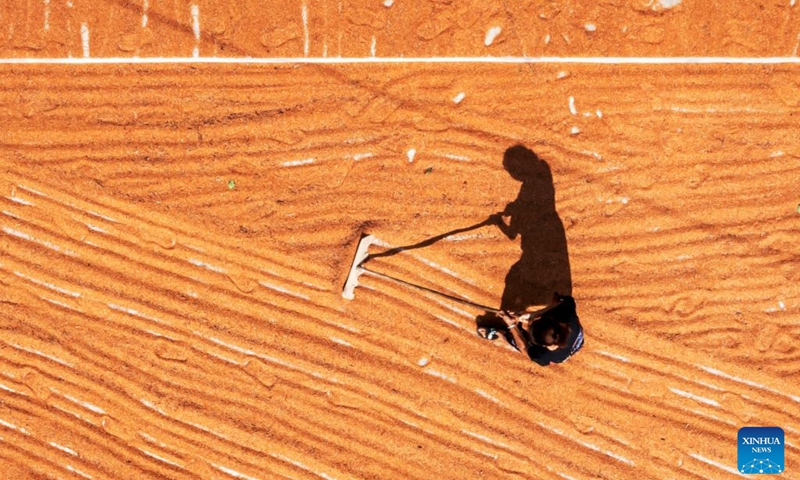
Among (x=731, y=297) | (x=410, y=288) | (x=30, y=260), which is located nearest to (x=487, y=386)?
(x=410, y=288)

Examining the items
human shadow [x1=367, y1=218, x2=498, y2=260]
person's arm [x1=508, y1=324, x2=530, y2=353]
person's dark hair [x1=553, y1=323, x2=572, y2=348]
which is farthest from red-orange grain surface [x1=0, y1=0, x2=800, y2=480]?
person's dark hair [x1=553, y1=323, x2=572, y2=348]

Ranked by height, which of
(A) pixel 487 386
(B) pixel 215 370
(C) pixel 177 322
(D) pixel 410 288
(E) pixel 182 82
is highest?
(E) pixel 182 82

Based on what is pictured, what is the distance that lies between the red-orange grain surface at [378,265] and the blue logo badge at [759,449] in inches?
3.9

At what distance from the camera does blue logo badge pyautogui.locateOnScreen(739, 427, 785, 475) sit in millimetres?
4574

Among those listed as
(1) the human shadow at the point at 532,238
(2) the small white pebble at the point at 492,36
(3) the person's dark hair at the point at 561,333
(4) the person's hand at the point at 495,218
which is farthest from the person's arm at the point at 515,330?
(2) the small white pebble at the point at 492,36

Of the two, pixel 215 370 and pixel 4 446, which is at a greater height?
pixel 4 446

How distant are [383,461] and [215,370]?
155 cm

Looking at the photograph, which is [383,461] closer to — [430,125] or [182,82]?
[430,125]

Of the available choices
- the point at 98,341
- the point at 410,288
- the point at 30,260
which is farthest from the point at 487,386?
the point at 30,260

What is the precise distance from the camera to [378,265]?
178 inches

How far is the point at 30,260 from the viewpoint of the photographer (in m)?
4.55

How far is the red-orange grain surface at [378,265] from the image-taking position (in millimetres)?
4477

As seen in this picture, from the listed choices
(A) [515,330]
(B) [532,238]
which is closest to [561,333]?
(A) [515,330]

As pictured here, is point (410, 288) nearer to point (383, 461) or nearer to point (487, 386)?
point (487, 386)
